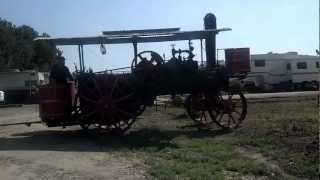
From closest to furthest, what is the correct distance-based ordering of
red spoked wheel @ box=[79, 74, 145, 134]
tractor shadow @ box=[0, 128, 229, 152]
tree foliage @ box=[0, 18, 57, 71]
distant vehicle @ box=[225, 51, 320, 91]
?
1. tractor shadow @ box=[0, 128, 229, 152]
2. red spoked wheel @ box=[79, 74, 145, 134]
3. distant vehicle @ box=[225, 51, 320, 91]
4. tree foliage @ box=[0, 18, 57, 71]

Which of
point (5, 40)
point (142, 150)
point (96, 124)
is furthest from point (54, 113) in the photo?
point (5, 40)

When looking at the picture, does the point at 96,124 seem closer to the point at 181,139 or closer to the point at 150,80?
the point at 150,80

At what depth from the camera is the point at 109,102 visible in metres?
19.2

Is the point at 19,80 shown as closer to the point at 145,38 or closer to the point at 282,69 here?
the point at 282,69

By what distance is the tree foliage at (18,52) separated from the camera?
96.8m

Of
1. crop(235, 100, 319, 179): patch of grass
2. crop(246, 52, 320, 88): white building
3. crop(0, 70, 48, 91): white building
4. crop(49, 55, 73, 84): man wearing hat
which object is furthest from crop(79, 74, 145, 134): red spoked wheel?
crop(246, 52, 320, 88): white building

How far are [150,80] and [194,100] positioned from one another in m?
2.94

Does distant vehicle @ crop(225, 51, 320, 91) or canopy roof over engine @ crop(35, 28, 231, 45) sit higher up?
canopy roof over engine @ crop(35, 28, 231, 45)

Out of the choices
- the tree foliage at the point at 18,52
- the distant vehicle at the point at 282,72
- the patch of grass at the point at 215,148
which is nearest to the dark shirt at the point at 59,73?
the patch of grass at the point at 215,148

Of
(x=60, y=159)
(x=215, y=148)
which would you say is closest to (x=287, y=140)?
(x=215, y=148)

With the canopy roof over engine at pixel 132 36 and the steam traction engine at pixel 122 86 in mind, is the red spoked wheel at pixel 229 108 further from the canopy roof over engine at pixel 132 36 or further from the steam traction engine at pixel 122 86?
the canopy roof over engine at pixel 132 36

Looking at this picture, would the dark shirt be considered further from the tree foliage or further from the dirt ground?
the tree foliage

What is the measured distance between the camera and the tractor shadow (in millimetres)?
16016

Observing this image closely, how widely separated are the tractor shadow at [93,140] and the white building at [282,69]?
4017cm
